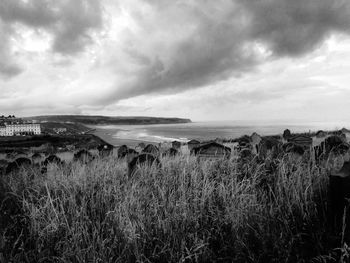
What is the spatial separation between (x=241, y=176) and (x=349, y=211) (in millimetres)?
2131

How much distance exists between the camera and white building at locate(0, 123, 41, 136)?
9950 cm

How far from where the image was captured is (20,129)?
4055 inches

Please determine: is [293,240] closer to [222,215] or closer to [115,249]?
[222,215]

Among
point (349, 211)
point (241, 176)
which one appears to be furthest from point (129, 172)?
point (349, 211)

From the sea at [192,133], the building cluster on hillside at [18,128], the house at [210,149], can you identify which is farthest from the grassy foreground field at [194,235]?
the building cluster on hillside at [18,128]

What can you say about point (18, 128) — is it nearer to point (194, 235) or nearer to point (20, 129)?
point (20, 129)

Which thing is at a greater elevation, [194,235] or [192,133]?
[194,235]

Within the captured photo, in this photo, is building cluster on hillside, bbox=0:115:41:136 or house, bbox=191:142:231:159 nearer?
house, bbox=191:142:231:159

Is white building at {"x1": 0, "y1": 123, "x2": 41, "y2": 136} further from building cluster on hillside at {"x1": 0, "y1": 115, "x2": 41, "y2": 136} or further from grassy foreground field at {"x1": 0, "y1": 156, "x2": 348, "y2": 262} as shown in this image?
grassy foreground field at {"x1": 0, "y1": 156, "x2": 348, "y2": 262}

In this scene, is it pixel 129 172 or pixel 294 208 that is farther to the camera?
pixel 129 172

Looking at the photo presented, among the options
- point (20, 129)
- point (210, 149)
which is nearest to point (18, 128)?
point (20, 129)

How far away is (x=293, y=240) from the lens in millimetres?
2604

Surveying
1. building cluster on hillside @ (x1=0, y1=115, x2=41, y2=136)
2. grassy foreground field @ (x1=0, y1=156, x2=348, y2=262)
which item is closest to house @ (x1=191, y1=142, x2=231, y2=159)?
grassy foreground field @ (x1=0, y1=156, x2=348, y2=262)

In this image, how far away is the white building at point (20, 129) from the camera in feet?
326
